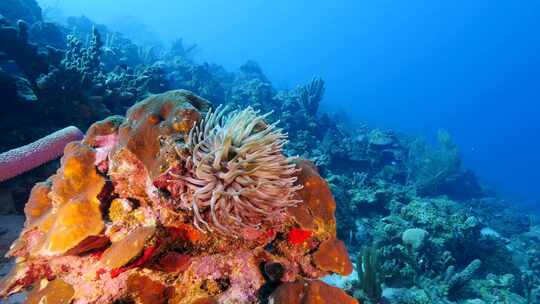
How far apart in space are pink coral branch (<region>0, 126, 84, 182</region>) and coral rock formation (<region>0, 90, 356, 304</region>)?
4.19ft

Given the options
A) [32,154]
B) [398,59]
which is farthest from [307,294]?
[398,59]

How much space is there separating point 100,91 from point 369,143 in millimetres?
10409

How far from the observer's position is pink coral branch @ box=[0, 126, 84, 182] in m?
3.59

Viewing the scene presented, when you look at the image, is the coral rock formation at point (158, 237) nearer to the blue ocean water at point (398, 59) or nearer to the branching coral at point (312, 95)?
the branching coral at point (312, 95)

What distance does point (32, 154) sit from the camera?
3.71m

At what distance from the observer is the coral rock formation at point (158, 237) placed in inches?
86.4

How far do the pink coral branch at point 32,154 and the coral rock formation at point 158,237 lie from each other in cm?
128

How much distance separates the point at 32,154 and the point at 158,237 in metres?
2.49

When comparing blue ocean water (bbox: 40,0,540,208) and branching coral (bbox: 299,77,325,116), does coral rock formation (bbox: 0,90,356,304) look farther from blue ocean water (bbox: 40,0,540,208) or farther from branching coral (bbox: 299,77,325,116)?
blue ocean water (bbox: 40,0,540,208)

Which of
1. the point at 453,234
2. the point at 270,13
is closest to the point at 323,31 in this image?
the point at 270,13

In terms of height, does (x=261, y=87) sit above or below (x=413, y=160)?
below

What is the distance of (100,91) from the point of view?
21.5 ft

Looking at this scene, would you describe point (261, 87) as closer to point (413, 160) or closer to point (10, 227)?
point (413, 160)

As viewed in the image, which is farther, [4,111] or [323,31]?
[323,31]
